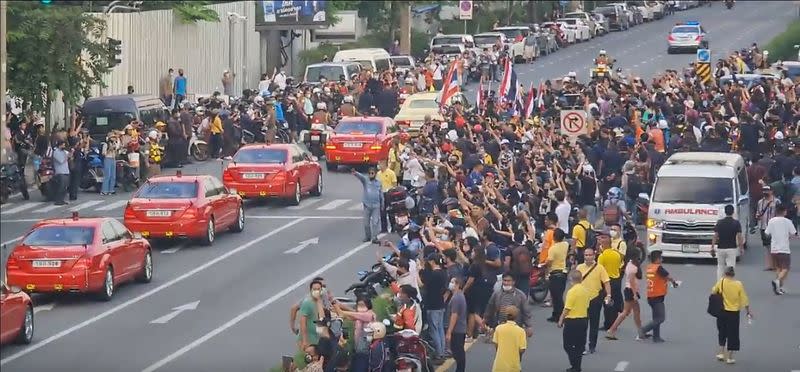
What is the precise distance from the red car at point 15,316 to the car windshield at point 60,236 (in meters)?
3.29

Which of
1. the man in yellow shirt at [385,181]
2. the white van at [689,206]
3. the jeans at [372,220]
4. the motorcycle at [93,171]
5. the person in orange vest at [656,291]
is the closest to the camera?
the person in orange vest at [656,291]

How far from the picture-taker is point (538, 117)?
49281mm

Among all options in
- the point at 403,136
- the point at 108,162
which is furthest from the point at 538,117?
the point at 108,162

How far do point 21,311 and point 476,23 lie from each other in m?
71.7

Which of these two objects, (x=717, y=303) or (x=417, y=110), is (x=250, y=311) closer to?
(x=717, y=303)

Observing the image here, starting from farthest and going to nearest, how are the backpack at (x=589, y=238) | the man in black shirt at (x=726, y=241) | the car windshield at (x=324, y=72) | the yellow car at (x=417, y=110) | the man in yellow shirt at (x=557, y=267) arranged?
1. the car windshield at (x=324, y=72)
2. the yellow car at (x=417, y=110)
3. the man in black shirt at (x=726, y=241)
4. the backpack at (x=589, y=238)
5. the man in yellow shirt at (x=557, y=267)

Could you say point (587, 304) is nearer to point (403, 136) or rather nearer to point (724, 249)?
point (724, 249)

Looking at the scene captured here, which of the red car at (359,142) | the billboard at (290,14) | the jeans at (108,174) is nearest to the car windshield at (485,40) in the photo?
the billboard at (290,14)

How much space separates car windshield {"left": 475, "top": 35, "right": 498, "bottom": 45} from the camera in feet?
266

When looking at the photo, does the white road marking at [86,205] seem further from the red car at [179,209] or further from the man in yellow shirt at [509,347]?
the man in yellow shirt at [509,347]

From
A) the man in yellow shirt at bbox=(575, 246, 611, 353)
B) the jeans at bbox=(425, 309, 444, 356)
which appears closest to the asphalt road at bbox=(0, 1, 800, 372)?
the man in yellow shirt at bbox=(575, 246, 611, 353)

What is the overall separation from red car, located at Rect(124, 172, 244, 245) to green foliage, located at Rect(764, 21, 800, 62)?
41.6 m

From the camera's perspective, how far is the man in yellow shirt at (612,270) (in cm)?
2891

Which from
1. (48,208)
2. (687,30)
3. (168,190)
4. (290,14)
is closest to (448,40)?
(290,14)
